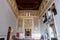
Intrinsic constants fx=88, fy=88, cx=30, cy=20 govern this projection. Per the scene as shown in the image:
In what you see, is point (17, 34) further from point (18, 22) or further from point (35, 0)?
point (35, 0)

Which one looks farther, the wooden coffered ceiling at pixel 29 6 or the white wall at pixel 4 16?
the wooden coffered ceiling at pixel 29 6

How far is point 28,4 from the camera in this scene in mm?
6754

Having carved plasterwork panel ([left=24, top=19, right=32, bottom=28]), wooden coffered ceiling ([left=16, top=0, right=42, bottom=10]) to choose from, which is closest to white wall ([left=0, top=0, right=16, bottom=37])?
wooden coffered ceiling ([left=16, top=0, right=42, bottom=10])

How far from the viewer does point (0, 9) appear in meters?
3.01

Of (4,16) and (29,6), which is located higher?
(29,6)

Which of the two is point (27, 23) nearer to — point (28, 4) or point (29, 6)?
point (29, 6)

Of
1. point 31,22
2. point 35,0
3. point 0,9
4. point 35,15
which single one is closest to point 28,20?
point 31,22

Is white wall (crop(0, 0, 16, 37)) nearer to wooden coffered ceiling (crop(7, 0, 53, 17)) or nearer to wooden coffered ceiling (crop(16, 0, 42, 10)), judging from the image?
wooden coffered ceiling (crop(7, 0, 53, 17))

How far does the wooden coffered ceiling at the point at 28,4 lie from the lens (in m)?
6.33

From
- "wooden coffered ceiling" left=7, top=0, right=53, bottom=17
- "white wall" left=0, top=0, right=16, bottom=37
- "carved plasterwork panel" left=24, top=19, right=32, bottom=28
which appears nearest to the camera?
"white wall" left=0, top=0, right=16, bottom=37

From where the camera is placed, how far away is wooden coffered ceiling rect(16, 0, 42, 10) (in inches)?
249

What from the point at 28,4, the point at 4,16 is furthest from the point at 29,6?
the point at 4,16

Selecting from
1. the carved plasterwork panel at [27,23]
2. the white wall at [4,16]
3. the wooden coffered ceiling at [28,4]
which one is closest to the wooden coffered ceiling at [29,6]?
the wooden coffered ceiling at [28,4]

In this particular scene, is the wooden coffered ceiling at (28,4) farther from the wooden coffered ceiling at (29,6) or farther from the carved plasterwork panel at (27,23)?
the carved plasterwork panel at (27,23)
